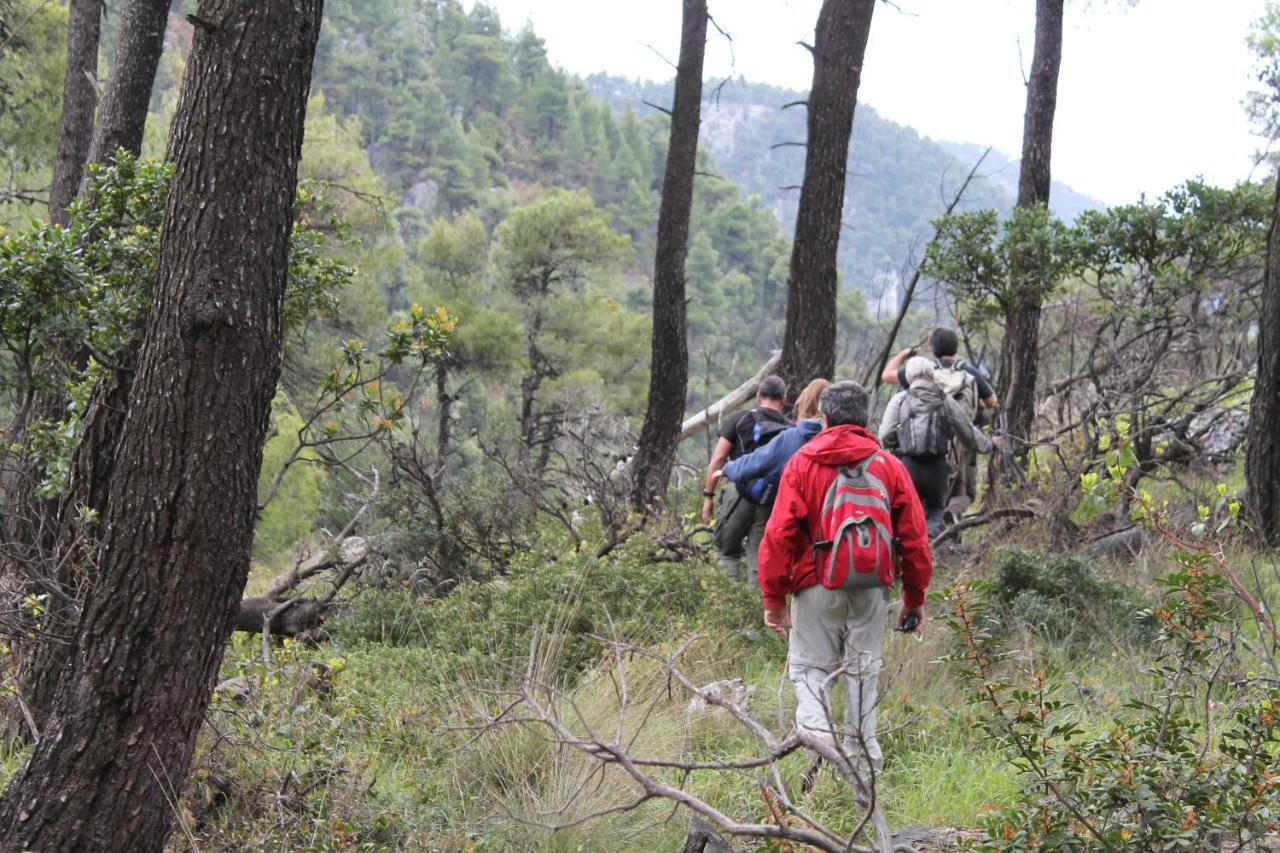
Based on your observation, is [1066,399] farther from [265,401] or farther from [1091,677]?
[265,401]

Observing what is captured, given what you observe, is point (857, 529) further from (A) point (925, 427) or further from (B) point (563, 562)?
(B) point (563, 562)

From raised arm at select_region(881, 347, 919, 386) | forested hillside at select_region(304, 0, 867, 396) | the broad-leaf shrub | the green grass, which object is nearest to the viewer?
the broad-leaf shrub

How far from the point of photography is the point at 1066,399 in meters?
10.5

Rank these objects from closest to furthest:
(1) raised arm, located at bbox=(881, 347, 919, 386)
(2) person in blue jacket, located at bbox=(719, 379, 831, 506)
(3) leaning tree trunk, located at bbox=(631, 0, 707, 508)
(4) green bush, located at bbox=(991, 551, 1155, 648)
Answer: (2) person in blue jacket, located at bbox=(719, 379, 831, 506), (4) green bush, located at bbox=(991, 551, 1155, 648), (1) raised arm, located at bbox=(881, 347, 919, 386), (3) leaning tree trunk, located at bbox=(631, 0, 707, 508)

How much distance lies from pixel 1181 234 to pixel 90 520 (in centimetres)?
798

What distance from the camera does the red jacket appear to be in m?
4.16

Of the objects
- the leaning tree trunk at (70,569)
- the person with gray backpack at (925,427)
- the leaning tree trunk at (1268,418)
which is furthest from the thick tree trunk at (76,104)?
the leaning tree trunk at (1268,418)

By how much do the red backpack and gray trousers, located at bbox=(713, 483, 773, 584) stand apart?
1.75m

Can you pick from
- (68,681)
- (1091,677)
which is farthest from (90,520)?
(1091,677)

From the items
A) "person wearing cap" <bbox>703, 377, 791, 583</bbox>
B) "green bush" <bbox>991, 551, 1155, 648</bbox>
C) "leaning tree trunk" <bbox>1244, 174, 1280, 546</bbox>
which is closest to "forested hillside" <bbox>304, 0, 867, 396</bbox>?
"leaning tree trunk" <bbox>1244, 174, 1280, 546</bbox>

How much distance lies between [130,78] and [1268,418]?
753 cm

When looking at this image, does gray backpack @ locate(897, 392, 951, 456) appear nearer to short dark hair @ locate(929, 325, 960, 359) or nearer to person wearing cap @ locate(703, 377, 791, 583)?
short dark hair @ locate(929, 325, 960, 359)

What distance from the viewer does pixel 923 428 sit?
6.42 meters

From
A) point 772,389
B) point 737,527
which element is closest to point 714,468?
point 737,527
